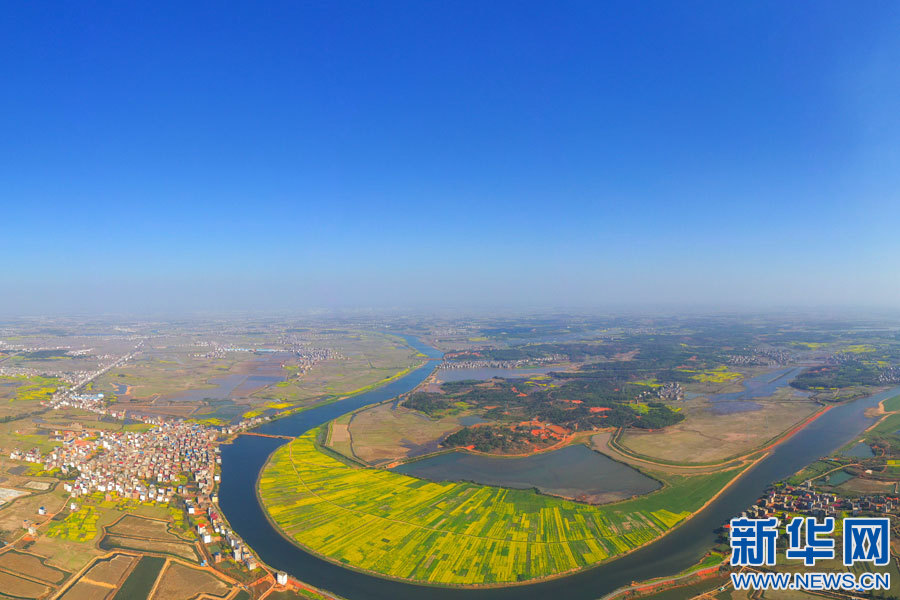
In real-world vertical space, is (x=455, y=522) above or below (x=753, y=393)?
below

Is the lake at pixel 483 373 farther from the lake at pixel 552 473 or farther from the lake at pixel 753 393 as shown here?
the lake at pixel 552 473

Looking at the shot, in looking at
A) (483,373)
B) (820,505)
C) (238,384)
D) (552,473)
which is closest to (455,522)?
(552,473)

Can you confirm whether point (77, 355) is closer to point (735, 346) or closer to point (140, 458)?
point (140, 458)

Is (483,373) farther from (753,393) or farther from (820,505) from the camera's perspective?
(820,505)

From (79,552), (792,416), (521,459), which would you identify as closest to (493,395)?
(521,459)

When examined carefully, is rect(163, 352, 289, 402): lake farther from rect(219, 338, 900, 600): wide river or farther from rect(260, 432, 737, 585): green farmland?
rect(260, 432, 737, 585): green farmland

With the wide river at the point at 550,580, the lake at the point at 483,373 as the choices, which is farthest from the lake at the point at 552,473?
the lake at the point at 483,373
